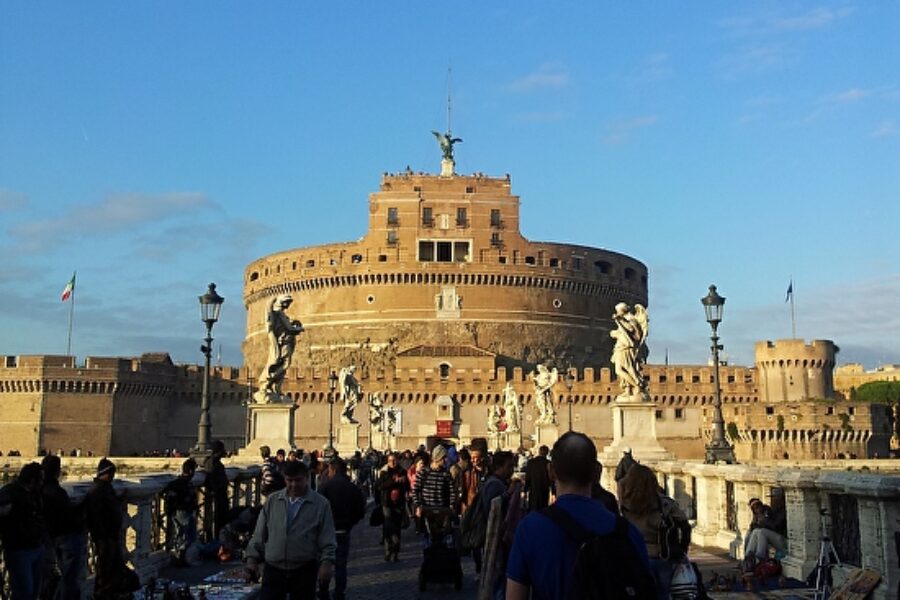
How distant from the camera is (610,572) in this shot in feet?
9.55

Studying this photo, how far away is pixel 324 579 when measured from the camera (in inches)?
200

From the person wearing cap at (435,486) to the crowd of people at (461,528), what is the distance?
0.01 metres

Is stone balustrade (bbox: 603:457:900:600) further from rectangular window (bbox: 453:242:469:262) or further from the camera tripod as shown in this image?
rectangular window (bbox: 453:242:469:262)

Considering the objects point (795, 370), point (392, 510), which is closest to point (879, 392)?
point (795, 370)

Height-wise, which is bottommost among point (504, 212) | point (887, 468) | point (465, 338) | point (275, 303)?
point (887, 468)

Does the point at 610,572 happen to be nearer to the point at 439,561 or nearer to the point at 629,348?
the point at 439,561

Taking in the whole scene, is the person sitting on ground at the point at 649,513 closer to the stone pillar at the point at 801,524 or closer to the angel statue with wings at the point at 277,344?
the stone pillar at the point at 801,524

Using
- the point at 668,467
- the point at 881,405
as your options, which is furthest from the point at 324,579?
the point at 881,405

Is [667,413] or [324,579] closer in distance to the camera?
[324,579]

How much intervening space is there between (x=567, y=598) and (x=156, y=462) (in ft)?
140

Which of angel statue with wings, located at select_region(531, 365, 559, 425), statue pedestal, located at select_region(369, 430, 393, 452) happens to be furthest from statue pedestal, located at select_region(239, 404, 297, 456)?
Result: statue pedestal, located at select_region(369, 430, 393, 452)

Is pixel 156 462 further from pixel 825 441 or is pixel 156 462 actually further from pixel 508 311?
pixel 825 441

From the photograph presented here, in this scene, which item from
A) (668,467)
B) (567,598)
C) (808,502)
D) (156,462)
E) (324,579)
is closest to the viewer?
(567,598)

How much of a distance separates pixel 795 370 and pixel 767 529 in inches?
2277
